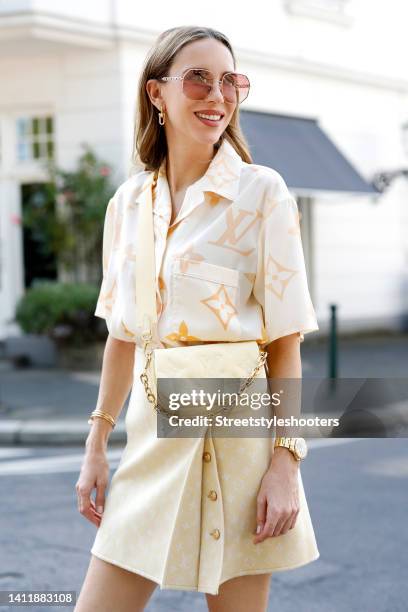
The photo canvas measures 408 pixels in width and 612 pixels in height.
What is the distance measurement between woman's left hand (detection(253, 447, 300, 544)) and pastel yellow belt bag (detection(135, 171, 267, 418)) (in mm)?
174

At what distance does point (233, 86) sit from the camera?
6.89 ft

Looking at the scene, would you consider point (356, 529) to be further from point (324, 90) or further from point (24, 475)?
point (324, 90)

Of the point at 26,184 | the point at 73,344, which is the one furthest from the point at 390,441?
the point at 26,184

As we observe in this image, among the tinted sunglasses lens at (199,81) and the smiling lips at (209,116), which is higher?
the tinted sunglasses lens at (199,81)

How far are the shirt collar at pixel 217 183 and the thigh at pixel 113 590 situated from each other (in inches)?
31.2

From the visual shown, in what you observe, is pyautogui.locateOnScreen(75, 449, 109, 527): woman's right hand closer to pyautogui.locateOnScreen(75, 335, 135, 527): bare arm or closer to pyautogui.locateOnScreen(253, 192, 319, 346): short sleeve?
pyautogui.locateOnScreen(75, 335, 135, 527): bare arm

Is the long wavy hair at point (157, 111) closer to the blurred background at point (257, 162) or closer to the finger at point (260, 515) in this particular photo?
the finger at point (260, 515)

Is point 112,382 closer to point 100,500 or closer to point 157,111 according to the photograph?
point 100,500

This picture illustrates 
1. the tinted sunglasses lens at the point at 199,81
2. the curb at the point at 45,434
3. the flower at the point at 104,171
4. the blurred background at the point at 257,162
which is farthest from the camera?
the flower at the point at 104,171

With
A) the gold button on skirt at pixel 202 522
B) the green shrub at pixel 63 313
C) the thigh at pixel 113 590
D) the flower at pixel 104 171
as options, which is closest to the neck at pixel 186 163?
the gold button on skirt at pixel 202 522

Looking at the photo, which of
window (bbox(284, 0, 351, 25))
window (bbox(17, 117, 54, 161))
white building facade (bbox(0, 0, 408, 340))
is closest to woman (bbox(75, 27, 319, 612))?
white building facade (bbox(0, 0, 408, 340))

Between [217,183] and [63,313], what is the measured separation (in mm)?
9491

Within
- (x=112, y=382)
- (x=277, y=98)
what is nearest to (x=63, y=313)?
(x=277, y=98)

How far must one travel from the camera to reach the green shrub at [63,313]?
1133 cm
